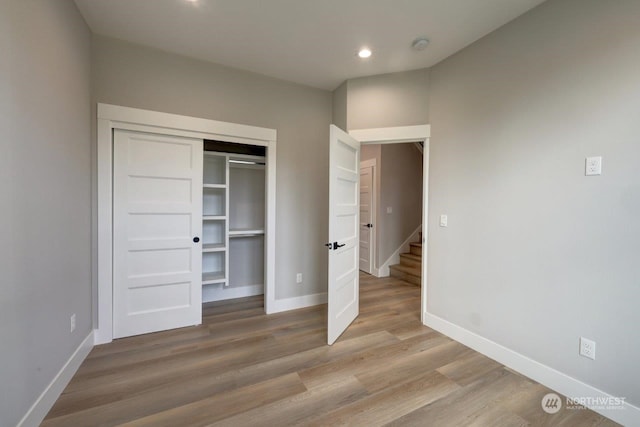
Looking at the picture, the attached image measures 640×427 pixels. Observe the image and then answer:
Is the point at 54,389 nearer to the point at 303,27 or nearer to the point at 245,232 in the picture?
the point at 245,232

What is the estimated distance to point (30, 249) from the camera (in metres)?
1.46

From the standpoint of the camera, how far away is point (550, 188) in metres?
1.91

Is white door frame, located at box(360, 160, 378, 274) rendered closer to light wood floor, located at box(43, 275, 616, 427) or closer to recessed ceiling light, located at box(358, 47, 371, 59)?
light wood floor, located at box(43, 275, 616, 427)

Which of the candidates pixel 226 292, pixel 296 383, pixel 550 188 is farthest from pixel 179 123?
pixel 550 188

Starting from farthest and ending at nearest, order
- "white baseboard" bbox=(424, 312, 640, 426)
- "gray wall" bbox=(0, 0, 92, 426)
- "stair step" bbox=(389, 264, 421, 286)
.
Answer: "stair step" bbox=(389, 264, 421, 286) → "white baseboard" bbox=(424, 312, 640, 426) → "gray wall" bbox=(0, 0, 92, 426)

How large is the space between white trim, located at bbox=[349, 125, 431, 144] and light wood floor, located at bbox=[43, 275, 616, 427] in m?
2.05

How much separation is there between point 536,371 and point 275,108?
345 centimetres

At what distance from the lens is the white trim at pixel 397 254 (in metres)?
4.88

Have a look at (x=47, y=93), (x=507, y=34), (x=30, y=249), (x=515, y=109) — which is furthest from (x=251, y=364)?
(x=507, y=34)

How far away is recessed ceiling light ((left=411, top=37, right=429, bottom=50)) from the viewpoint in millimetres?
2350

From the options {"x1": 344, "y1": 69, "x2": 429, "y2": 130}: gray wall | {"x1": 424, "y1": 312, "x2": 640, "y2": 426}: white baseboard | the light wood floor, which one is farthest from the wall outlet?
{"x1": 344, "y1": 69, "x2": 429, "y2": 130}: gray wall

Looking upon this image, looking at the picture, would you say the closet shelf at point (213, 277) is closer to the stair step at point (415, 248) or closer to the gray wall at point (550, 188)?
the gray wall at point (550, 188)

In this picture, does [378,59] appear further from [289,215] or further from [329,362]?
[329,362]

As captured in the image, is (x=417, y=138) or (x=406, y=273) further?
(x=406, y=273)
